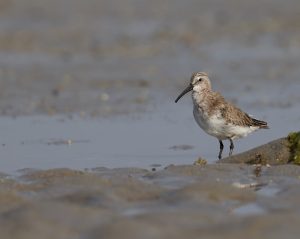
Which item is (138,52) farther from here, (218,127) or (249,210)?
(249,210)

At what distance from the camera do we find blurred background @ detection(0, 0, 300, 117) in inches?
610

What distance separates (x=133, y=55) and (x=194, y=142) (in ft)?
19.7

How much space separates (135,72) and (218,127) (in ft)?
18.7

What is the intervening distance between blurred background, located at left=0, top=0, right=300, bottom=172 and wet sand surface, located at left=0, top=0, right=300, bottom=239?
0.03m

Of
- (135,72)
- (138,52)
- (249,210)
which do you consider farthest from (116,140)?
(138,52)

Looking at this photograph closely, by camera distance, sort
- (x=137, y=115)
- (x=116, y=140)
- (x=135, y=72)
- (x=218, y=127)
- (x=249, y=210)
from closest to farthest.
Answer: (x=249, y=210), (x=218, y=127), (x=116, y=140), (x=137, y=115), (x=135, y=72)

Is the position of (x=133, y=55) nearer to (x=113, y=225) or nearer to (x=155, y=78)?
(x=155, y=78)

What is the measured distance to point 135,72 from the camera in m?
17.2

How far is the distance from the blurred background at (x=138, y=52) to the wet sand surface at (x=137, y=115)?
1.4 inches

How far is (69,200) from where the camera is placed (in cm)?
855

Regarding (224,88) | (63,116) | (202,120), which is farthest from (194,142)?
(224,88)

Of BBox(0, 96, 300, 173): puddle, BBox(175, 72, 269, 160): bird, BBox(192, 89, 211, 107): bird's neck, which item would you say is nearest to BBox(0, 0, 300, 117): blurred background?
BBox(0, 96, 300, 173): puddle

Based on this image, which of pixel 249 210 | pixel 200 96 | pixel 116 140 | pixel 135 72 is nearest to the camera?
pixel 249 210

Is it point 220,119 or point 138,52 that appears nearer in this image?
point 220,119
